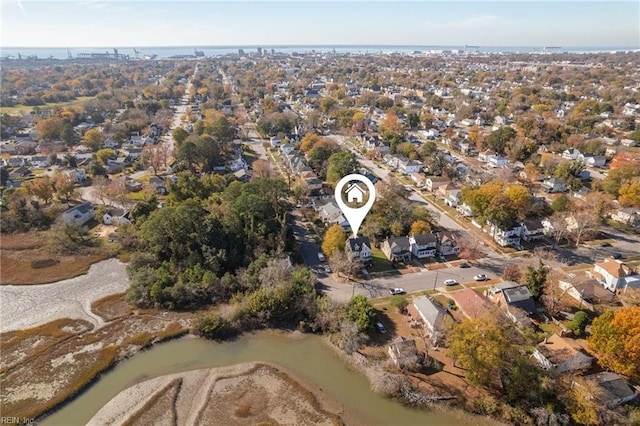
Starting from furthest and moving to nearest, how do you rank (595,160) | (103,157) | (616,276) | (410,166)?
1. (103,157)
2. (595,160)
3. (410,166)
4. (616,276)

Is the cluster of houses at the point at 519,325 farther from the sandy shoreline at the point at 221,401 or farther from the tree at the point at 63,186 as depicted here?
the tree at the point at 63,186

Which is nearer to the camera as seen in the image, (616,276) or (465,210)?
(616,276)

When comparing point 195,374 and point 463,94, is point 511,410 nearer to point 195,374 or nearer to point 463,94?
point 195,374

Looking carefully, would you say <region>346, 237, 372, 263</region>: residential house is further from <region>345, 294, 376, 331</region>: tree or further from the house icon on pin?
<region>345, 294, 376, 331</region>: tree

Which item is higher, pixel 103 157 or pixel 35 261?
pixel 103 157

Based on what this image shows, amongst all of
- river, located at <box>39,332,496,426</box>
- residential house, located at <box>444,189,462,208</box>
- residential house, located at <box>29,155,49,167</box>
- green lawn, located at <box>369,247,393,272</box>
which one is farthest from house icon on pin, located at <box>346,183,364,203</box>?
residential house, located at <box>29,155,49,167</box>

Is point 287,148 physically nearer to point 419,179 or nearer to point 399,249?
point 419,179

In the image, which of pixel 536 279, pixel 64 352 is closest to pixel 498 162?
pixel 536 279
